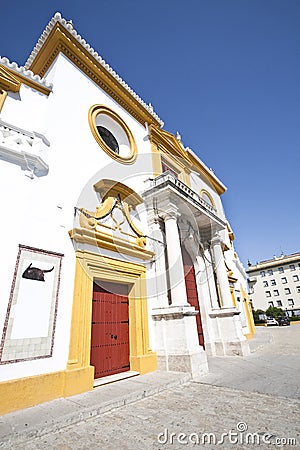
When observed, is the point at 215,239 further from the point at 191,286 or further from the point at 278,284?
the point at 278,284

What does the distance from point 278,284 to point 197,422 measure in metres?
52.7

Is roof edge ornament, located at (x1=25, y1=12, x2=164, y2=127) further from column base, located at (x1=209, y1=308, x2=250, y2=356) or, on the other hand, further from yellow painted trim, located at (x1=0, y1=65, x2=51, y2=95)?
column base, located at (x1=209, y1=308, x2=250, y2=356)

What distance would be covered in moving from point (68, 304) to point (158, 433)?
302 centimetres

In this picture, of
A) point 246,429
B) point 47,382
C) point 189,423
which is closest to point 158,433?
point 189,423

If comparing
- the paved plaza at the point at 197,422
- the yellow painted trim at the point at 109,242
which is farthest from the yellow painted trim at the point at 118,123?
the paved plaza at the point at 197,422

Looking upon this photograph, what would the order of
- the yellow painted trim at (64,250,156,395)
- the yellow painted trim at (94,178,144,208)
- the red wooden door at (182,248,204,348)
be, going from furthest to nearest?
the red wooden door at (182,248,204,348) → the yellow painted trim at (94,178,144,208) → the yellow painted trim at (64,250,156,395)

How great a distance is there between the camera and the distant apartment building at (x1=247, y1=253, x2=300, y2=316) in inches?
1797

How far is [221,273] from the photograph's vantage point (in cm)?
1088

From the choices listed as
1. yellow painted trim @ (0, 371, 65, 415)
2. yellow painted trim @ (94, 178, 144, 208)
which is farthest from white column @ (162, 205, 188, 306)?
yellow painted trim @ (0, 371, 65, 415)

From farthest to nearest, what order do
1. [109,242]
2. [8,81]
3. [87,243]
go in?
[109,242] < [8,81] < [87,243]

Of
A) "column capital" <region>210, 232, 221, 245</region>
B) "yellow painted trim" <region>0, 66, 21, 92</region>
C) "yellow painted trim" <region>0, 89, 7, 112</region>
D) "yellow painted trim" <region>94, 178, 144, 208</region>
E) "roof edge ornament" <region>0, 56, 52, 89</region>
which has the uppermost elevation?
"roof edge ornament" <region>0, 56, 52, 89</region>

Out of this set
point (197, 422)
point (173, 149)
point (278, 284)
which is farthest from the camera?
point (278, 284)

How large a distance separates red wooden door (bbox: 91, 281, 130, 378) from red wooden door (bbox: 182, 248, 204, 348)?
366 centimetres

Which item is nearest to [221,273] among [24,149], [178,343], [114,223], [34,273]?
[178,343]
